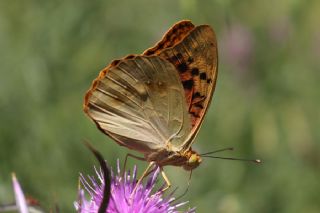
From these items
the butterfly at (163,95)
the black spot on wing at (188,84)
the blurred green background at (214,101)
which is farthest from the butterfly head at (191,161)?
the blurred green background at (214,101)

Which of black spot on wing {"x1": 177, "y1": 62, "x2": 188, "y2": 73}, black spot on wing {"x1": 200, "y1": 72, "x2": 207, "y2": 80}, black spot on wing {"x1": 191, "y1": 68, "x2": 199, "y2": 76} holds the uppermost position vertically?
black spot on wing {"x1": 177, "y1": 62, "x2": 188, "y2": 73}

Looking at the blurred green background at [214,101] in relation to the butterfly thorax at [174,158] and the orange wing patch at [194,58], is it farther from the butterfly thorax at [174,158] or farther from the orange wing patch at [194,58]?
the butterfly thorax at [174,158]

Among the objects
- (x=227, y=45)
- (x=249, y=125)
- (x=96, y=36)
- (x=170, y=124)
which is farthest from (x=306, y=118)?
(x=170, y=124)

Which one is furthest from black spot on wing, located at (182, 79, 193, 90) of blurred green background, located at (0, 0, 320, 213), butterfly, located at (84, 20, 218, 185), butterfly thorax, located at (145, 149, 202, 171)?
blurred green background, located at (0, 0, 320, 213)

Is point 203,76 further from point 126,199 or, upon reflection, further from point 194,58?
point 126,199

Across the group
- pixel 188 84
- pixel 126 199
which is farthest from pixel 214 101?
pixel 126 199

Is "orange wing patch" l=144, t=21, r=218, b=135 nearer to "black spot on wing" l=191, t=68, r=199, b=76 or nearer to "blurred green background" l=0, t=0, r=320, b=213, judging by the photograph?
"black spot on wing" l=191, t=68, r=199, b=76
